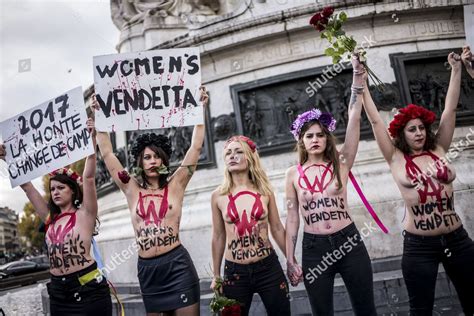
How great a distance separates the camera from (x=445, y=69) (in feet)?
28.2

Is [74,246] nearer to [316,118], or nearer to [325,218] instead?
[325,218]

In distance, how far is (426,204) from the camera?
161 inches

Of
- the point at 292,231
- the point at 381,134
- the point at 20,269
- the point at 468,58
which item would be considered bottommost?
the point at 20,269

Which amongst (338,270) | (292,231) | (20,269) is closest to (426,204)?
(338,270)

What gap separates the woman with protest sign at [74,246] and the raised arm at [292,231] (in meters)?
1.66

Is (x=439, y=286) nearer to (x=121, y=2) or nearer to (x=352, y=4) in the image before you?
(x=352, y=4)

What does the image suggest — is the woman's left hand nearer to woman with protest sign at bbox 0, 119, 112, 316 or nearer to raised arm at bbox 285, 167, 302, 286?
raised arm at bbox 285, 167, 302, 286

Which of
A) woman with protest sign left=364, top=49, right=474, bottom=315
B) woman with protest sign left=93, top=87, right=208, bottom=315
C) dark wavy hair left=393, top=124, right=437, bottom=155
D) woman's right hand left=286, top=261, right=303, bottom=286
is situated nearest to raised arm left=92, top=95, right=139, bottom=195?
woman with protest sign left=93, top=87, right=208, bottom=315

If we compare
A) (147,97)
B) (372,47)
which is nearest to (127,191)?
(147,97)

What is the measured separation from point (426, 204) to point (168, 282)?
2388mm

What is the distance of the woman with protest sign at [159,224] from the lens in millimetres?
3936

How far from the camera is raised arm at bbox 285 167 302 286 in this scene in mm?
4000

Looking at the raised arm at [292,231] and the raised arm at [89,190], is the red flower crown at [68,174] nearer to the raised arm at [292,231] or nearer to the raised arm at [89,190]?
the raised arm at [89,190]

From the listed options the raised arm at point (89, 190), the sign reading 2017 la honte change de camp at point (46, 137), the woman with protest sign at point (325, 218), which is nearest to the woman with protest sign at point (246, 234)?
the woman with protest sign at point (325, 218)
